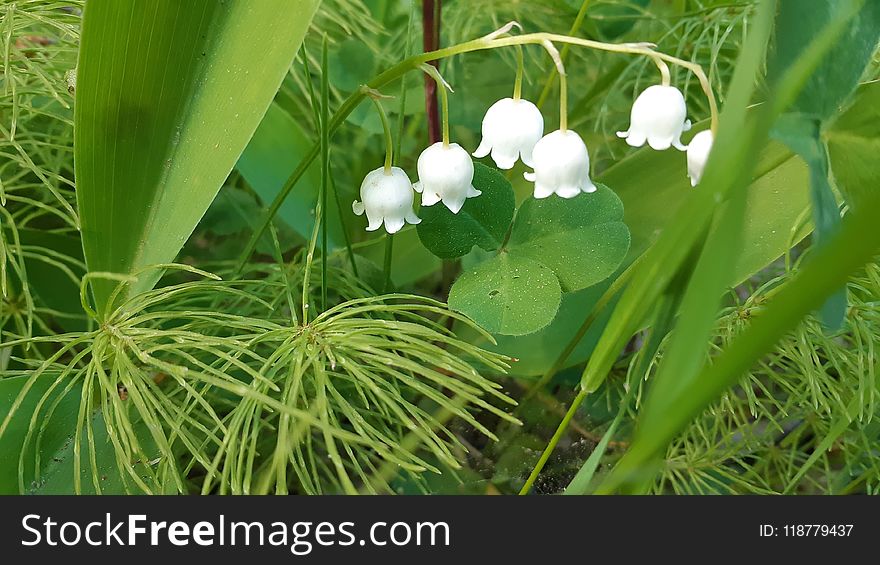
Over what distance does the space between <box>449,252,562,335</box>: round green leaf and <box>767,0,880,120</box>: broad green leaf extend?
227 mm

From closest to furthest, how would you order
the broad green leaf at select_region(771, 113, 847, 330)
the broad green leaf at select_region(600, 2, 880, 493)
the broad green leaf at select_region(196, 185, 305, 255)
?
the broad green leaf at select_region(600, 2, 880, 493), the broad green leaf at select_region(771, 113, 847, 330), the broad green leaf at select_region(196, 185, 305, 255)

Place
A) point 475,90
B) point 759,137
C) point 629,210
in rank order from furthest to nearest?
point 475,90, point 629,210, point 759,137

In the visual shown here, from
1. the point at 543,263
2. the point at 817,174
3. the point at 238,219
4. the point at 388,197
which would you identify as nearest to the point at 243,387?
the point at 388,197

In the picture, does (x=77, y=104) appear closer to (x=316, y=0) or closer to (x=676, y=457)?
(x=316, y=0)

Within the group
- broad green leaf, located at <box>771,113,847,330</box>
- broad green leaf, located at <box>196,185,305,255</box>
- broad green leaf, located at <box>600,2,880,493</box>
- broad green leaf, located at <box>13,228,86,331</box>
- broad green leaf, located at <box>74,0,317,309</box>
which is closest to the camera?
broad green leaf, located at <box>600,2,880,493</box>

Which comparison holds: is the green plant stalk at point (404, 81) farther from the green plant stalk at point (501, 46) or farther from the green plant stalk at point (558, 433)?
the green plant stalk at point (558, 433)

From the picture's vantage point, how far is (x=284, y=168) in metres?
0.91

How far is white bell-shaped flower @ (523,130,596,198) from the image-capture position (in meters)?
0.52

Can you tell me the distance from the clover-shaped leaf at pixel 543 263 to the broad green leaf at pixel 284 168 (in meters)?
0.33

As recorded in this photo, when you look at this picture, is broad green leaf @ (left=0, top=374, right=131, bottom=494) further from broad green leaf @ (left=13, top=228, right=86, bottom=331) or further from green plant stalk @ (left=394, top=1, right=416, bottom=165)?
green plant stalk @ (left=394, top=1, right=416, bottom=165)

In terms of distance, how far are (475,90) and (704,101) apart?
1.05ft

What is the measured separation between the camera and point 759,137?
33 cm

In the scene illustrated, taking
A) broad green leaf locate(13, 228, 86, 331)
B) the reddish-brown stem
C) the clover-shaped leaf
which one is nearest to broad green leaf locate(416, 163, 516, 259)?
the clover-shaped leaf
